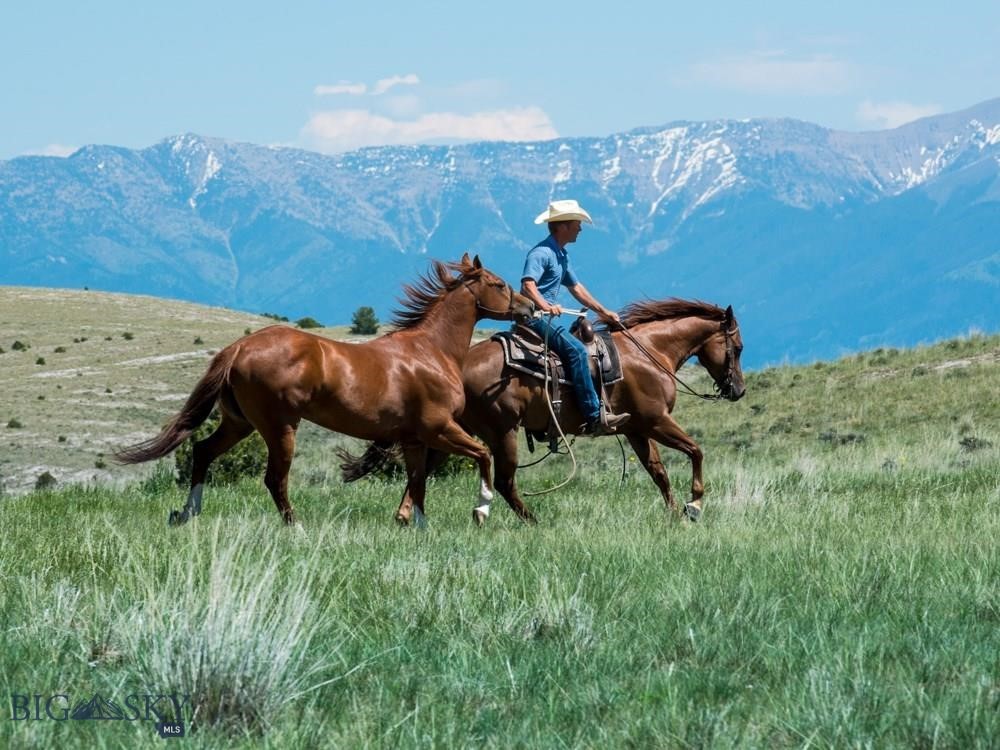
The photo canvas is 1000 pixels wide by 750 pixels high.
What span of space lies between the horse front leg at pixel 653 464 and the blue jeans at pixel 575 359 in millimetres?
723

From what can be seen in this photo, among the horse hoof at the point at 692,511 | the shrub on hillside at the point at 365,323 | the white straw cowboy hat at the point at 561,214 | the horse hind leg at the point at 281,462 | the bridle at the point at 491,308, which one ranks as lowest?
the shrub on hillside at the point at 365,323

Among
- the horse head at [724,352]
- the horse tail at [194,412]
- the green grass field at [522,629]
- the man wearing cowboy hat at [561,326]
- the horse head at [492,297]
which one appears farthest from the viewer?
the horse head at [724,352]

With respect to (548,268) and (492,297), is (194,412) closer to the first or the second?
(492,297)

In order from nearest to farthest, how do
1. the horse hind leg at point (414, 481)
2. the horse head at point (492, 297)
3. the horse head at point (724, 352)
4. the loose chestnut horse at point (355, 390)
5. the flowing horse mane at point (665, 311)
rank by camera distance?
the loose chestnut horse at point (355, 390), the horse hind leg at point (414, 481), the horse head at point (492, 297), the flowing horse mane at point (665, 311), the horse head at point (724, 352)

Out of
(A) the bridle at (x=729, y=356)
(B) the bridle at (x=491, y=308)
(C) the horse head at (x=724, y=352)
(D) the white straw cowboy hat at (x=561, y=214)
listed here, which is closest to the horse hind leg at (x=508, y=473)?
(B) the bridle at (x=491, y=308)

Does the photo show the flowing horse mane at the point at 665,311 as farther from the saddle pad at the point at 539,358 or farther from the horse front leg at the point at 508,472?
the horse front leg at the point at 508,472

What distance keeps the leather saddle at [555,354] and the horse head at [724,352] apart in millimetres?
1669

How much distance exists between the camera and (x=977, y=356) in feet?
106

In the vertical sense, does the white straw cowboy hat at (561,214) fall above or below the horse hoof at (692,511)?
above

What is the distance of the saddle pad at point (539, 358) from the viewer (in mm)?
11836

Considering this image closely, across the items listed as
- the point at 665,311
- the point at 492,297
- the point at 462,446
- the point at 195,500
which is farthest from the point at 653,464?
the point at 195,500

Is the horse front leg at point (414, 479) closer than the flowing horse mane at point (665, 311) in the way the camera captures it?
Yes

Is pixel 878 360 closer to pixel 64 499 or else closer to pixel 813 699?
pixel 64 499

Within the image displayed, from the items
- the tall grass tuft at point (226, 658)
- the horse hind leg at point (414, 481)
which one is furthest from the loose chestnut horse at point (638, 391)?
the tall grass tuft at point (226, 658)
